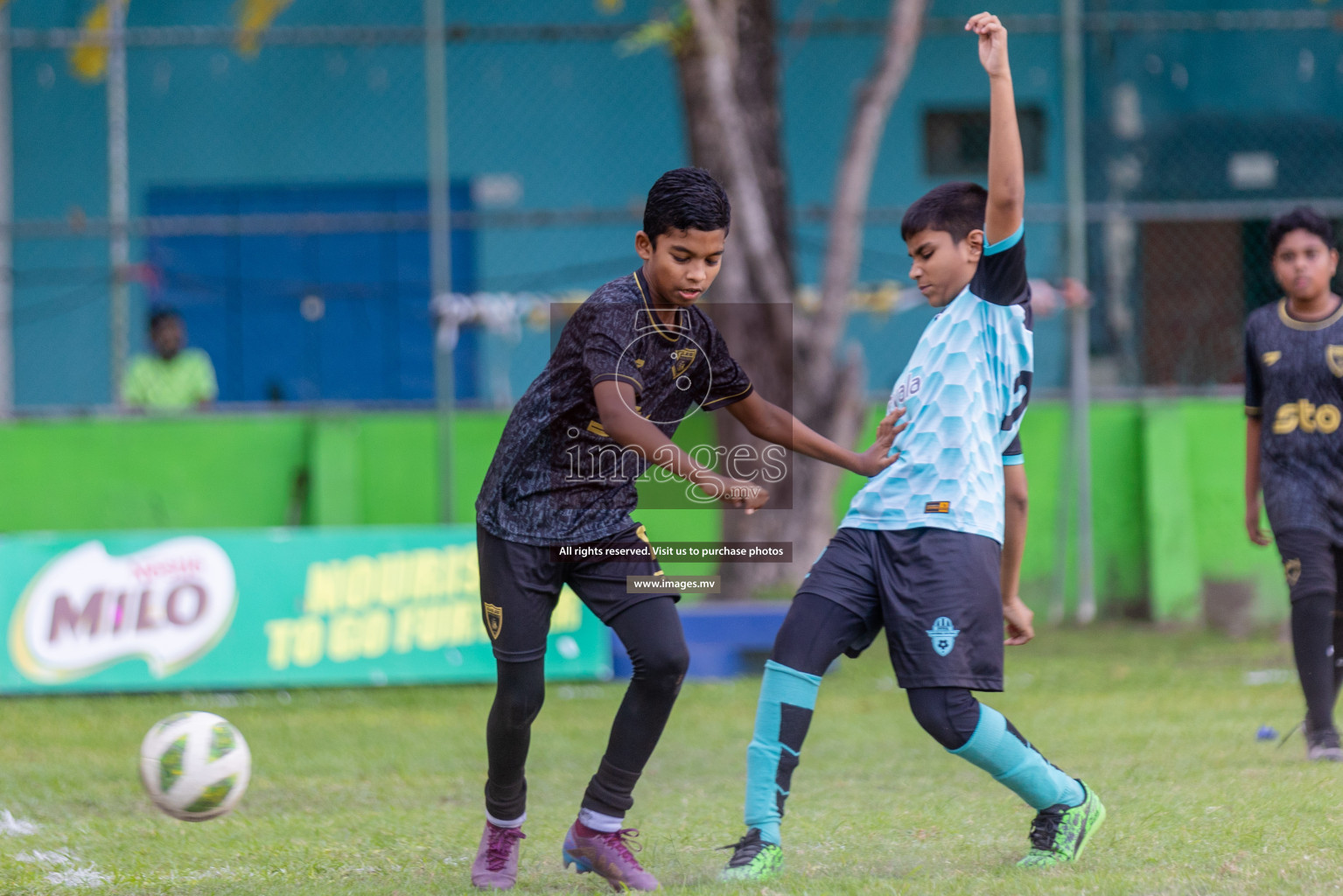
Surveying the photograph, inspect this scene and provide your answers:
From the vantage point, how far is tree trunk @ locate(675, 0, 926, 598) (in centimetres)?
993

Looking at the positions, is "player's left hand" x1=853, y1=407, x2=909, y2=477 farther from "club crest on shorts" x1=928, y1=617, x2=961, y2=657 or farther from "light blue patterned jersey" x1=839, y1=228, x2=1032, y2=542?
"club crest on shorts" x1=928, y1=617, x2=961, y2=657

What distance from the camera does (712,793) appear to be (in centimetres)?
563

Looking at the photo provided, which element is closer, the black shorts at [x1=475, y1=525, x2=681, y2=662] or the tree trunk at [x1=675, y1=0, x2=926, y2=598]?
the black shorts at [x1=475, y1=525, x2=681, y2=662]

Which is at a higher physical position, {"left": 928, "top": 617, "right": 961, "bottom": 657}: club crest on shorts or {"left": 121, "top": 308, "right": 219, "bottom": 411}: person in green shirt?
{"left": 121, "top": 308, "right": 219, "bottom": 411}: person in green shirt

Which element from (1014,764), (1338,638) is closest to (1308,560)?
(1338,638)

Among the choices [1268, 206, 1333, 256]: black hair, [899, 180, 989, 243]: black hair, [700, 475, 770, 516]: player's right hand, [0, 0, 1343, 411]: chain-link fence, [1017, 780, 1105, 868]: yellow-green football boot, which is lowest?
[1017, 780, 1105, 868]: yellow-green football boot

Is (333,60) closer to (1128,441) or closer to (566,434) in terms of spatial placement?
(1128,441)

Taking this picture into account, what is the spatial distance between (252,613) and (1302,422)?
5442 mm

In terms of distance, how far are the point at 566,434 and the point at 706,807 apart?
1.82 metres

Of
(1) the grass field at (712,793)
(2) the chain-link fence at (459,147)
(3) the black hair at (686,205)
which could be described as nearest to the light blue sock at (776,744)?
(1) the grass field at (712,793)

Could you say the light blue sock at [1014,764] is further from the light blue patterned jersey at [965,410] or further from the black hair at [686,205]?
the black hair at [686,205]

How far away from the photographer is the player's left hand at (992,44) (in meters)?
3.91

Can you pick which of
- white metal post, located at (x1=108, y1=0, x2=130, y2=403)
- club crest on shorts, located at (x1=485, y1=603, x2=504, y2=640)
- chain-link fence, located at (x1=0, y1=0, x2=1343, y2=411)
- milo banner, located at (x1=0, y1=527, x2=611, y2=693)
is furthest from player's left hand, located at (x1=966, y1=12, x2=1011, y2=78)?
chain-link fence, located at (x1=0, y1=0, x2=1343, y2=411)

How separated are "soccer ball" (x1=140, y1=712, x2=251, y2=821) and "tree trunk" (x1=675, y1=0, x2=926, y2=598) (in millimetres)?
5964
